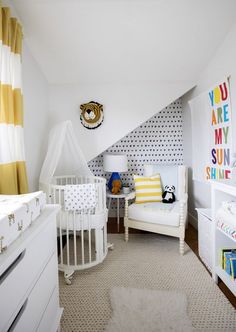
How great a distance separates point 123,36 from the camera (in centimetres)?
233

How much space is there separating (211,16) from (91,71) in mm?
1469

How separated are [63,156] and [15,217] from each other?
2006 millimetres

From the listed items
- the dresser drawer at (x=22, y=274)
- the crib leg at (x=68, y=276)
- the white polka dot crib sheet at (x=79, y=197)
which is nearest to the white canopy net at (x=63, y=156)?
the white polka dot crib sheet at (x=79, y=197)

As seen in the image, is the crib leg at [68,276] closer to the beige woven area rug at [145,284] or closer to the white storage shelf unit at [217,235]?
the beige woven area rug at [145,284]

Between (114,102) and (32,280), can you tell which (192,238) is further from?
(32,280)

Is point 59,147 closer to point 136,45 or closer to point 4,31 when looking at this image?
point 4,31

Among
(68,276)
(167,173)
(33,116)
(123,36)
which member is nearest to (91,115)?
(33,116)

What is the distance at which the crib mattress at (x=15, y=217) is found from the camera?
2.56 ft

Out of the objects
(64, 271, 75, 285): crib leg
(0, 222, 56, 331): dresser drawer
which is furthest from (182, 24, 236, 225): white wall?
(0, 222, 56, 331): dresser drawer

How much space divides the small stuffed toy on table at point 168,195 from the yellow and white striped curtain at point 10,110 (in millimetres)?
1865

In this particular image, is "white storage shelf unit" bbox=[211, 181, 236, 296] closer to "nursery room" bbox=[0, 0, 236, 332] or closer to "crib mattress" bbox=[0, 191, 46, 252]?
"nursery room" bbox=[0, 0, 236, 332]

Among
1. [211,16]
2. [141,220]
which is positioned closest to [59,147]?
[141,220]

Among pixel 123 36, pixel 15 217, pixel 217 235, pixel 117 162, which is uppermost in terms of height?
pixel 123 36

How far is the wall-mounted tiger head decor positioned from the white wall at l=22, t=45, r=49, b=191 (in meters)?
0.51
